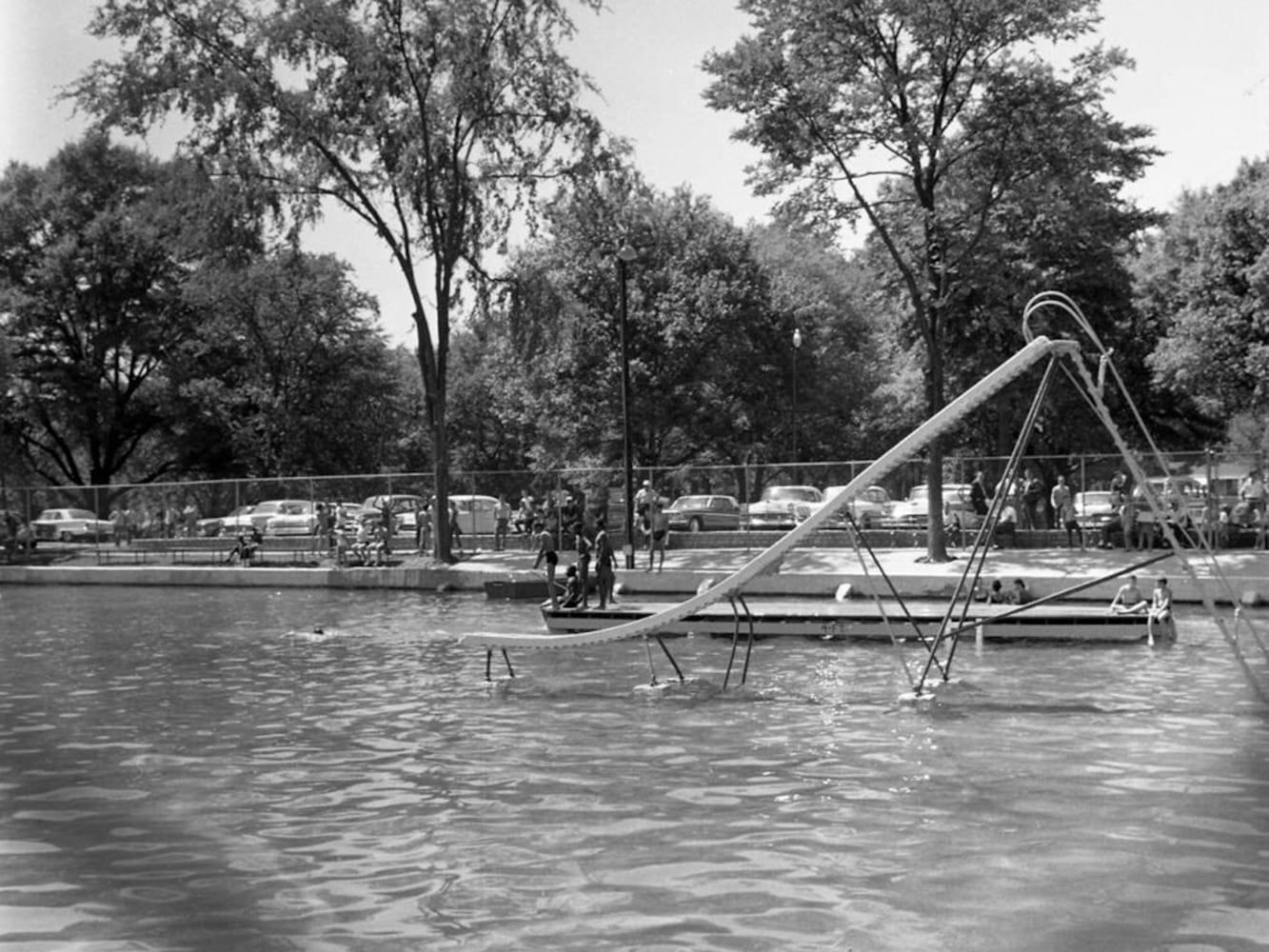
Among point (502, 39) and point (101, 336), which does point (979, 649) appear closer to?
point (502, 39)

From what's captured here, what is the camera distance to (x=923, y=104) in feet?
113

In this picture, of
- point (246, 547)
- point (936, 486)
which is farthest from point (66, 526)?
point (936, 486)

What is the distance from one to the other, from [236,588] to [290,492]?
17.7ft

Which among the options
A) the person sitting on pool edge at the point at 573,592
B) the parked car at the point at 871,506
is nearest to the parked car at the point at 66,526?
the parked car at the point at 871,506

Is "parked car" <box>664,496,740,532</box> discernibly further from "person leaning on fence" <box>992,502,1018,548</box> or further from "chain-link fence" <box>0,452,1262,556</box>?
"person leaning on fence" <box>992,502,1018,548</box>

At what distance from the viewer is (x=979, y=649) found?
22719 millimetres

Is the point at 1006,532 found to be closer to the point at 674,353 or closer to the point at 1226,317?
the point at 1226,317

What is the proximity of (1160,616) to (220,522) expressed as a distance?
3329 centimetres

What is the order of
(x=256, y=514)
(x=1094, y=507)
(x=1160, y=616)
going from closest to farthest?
(x=1160, y=616) < (x=1094, y=507) < (x=256, y=514)

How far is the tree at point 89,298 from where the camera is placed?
2520 inches

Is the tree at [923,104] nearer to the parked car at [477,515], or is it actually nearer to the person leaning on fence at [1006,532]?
the person leaning on fence at [1006,532]

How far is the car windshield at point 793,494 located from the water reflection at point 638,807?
1728cm

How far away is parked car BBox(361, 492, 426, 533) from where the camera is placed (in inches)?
1725

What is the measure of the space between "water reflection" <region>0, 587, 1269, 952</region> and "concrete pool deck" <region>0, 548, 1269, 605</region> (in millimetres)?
8132
